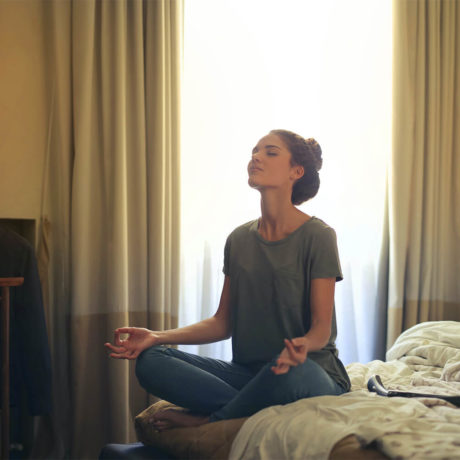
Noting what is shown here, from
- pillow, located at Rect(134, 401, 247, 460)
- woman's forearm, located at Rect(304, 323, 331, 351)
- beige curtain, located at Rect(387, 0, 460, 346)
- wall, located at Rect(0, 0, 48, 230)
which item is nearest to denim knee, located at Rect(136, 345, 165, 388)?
pillow, located at Rect(134, 401, 247, 460)

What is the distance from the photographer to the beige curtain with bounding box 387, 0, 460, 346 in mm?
2900

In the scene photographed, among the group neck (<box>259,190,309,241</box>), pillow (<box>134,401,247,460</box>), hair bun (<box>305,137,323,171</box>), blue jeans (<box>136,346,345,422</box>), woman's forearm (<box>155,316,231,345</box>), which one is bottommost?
pillow (<box>134,401,247,460</box>)

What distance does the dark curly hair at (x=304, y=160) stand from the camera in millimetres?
1422

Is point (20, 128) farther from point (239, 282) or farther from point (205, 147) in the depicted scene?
point (239, 282)

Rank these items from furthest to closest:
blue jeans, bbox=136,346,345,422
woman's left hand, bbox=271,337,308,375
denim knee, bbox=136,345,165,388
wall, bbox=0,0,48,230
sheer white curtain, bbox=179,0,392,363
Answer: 1. sheer white curtain, bbox=179,0,392,363
2. wall, bbox=0,0,48,230
3. denim knee, bbox=136,345,165,388
4. blue jeans, bbox=136,346,345,422
5. woman's left hand, bbox=271,337,308,375

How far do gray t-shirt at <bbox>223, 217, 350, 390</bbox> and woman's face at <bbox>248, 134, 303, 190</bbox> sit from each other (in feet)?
0.42

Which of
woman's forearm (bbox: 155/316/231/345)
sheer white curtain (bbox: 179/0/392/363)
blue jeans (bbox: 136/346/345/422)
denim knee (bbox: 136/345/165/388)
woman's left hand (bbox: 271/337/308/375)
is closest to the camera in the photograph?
woman's left hand (bbox: 271/337/308/375)

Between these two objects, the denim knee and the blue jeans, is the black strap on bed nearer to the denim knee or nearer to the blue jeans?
the blue jeans

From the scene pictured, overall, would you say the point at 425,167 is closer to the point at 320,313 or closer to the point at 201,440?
the point at 320,313

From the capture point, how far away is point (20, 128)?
2336mm

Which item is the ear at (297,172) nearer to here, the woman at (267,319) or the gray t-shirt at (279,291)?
the woman at (267,319)

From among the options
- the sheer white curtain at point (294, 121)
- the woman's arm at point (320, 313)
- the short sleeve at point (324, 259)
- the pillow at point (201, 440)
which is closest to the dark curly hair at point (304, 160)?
the short sleeve at point (324, 259)

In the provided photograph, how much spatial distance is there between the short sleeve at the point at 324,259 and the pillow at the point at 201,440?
0.39 metres

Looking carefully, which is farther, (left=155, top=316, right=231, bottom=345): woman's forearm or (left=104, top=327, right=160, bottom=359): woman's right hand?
(left=155, top=316, right=231, bottom=345): woman's forearm
